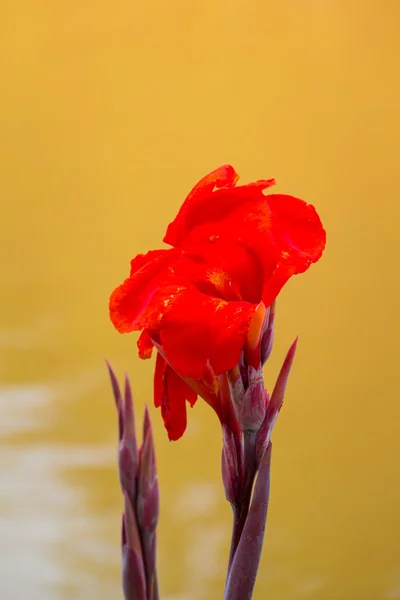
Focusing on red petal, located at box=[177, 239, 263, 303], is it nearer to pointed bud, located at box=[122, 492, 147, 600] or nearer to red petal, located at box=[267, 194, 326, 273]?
red petal, located at box=[267, 194, 326, 273]

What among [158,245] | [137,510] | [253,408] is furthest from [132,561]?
[158,245]

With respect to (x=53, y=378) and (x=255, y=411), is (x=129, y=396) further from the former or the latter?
(x=53, y=378)

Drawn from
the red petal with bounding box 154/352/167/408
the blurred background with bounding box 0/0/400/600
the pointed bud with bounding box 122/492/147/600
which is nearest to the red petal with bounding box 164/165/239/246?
the red petal with bounding box 154/352/167/408

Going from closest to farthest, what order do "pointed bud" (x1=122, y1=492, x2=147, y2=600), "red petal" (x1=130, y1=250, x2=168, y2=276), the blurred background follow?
"pointed bud" (x1=122, y1=492, x2=147, y2=600)
"red petal" (x1=130, y1=250, x2=168, y2=276)
the blurred background

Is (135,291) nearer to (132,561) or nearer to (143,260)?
(143,260)

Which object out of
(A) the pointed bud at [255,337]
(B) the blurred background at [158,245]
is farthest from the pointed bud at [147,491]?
(B) the blurred background at [158,245]

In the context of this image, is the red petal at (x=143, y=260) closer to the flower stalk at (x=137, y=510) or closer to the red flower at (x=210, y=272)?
the red flower at (x=210, y=272)
